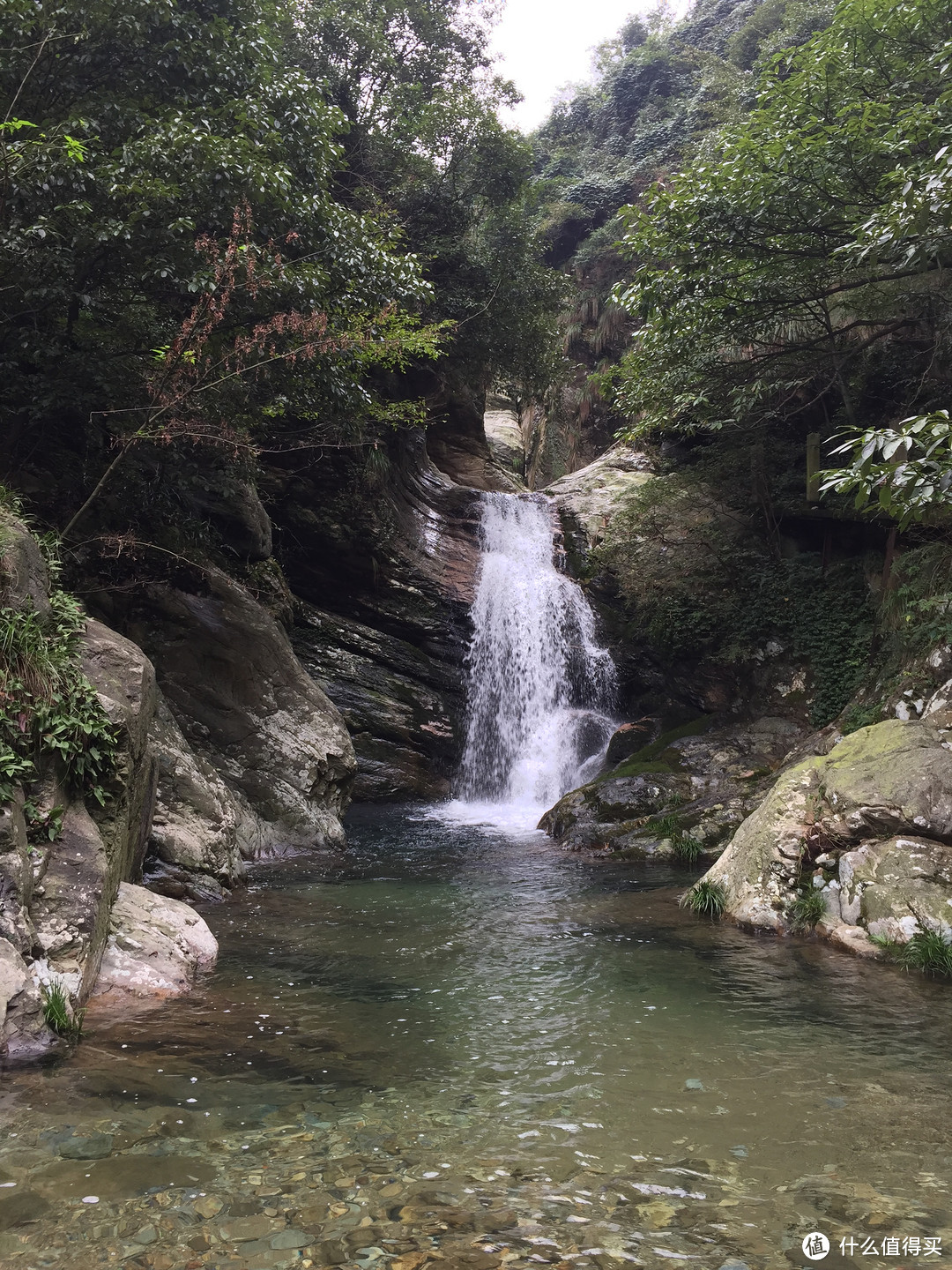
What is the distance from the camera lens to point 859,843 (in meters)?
6.82

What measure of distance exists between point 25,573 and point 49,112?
6.51 meters

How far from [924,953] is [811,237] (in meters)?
10.1

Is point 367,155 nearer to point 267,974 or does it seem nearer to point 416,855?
point 416,855

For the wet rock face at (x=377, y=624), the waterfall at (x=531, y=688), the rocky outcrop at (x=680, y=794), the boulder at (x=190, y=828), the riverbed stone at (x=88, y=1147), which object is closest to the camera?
A: the riverbed stone at (x=88, y=1147)

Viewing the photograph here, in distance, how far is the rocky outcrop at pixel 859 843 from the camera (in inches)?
246

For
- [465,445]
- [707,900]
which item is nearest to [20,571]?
[707,900]

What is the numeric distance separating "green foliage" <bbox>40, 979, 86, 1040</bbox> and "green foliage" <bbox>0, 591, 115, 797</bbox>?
129 centimetres

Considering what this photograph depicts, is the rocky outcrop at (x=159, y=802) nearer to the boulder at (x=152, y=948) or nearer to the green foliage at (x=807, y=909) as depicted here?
the boulder at (x=152, y=948)

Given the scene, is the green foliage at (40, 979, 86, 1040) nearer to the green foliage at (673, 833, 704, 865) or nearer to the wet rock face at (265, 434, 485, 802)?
the green foliage at (673, 833, 704, 865)

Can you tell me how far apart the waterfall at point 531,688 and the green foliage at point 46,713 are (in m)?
9.69

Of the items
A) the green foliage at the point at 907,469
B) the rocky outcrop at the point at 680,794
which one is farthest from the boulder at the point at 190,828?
the green foliage at the point at 907,469

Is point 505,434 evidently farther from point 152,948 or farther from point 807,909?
point 152,948

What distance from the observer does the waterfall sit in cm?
1595

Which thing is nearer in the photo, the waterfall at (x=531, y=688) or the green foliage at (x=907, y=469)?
the green foliage at (x=907, y=469)
